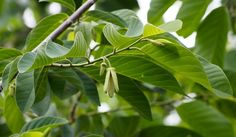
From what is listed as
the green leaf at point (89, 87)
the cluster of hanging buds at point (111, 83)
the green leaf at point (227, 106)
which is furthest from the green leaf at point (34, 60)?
the green leaf at point (227, 106)

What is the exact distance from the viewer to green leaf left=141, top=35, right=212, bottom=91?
1.07 m

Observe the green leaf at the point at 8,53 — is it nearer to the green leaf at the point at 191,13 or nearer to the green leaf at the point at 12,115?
the green leaf at the point at 12,115

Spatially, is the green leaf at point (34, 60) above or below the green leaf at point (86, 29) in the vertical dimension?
above

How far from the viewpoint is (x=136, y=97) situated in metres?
1.34

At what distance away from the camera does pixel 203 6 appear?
1387 millimetres

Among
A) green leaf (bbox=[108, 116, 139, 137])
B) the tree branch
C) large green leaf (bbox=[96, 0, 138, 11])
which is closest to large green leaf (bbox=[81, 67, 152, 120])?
the tree branch

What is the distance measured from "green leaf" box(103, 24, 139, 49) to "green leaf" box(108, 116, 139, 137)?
628 mm

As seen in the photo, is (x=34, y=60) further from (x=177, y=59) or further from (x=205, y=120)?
(x=205, y=120)

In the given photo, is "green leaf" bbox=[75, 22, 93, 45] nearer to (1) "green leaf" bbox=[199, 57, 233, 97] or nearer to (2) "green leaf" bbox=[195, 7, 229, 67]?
(1) "green leaf" bbox=[199, 57, 233, 97]

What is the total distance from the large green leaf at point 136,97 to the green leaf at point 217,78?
0.22m

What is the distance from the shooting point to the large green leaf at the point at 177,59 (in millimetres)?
1072

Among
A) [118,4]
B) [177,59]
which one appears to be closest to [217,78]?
[177,59]

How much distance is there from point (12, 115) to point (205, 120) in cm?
60

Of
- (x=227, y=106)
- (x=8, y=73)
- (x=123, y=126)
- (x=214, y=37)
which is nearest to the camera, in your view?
(x=8, y=73)
